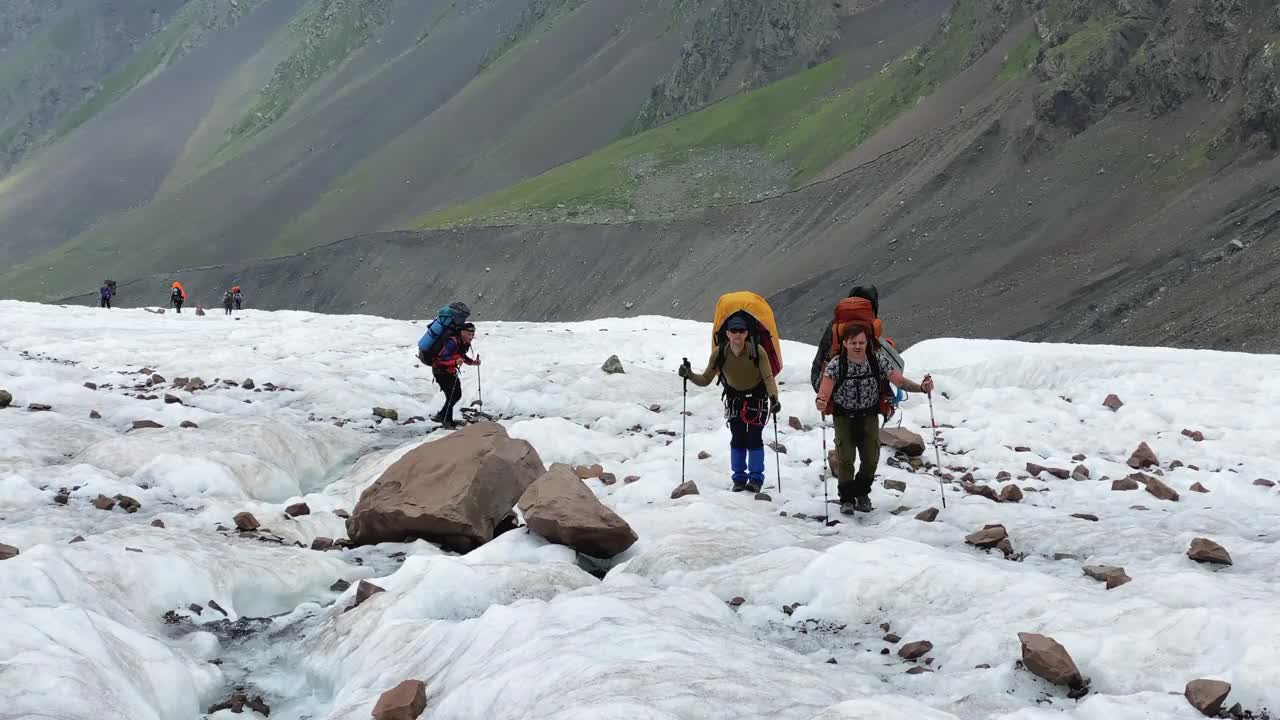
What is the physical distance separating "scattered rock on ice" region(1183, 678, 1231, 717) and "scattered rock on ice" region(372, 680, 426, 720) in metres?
4.75

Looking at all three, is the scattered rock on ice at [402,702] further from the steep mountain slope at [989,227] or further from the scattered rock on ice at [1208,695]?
the steep mountain slope at [989,227]

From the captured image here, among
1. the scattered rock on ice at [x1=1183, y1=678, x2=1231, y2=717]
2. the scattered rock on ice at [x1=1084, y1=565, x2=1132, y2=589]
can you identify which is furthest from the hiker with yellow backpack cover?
the scattered rock on ice at [x1=1183, y1=678, x2=1231, y2=717]

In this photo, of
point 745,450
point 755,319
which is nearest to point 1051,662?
point 745,450

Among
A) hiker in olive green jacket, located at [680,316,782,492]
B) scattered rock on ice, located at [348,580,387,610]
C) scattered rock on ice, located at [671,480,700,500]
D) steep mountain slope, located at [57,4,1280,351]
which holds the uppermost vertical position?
steep mountain slope, located at [57,4,1280,351]

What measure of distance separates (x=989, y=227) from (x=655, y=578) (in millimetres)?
62252

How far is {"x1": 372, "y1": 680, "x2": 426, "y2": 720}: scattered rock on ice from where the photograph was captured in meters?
6.25

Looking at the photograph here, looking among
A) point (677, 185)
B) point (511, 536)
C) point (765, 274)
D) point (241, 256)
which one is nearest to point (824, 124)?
point (677, 185)

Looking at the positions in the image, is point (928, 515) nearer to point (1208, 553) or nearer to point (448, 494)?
point (1208, 553)

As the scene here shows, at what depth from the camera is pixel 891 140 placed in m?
85.8

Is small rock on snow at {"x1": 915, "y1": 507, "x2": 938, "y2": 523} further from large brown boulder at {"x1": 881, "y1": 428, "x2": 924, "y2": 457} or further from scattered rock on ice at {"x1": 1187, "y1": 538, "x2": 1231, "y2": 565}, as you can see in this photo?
large brown boulder at {"x1": 881, "y1": 428, "x2": 924, "y2": 457}

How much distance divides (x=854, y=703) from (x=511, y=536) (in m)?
5.38

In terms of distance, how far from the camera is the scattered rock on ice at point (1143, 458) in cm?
1456

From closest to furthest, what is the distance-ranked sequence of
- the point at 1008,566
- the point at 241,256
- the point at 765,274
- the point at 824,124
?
the point at 1008,566 < the point at 765,274 < the point at 824,124 < the point at 241,256

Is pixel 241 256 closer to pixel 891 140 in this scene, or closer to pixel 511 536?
pixel 891 140
